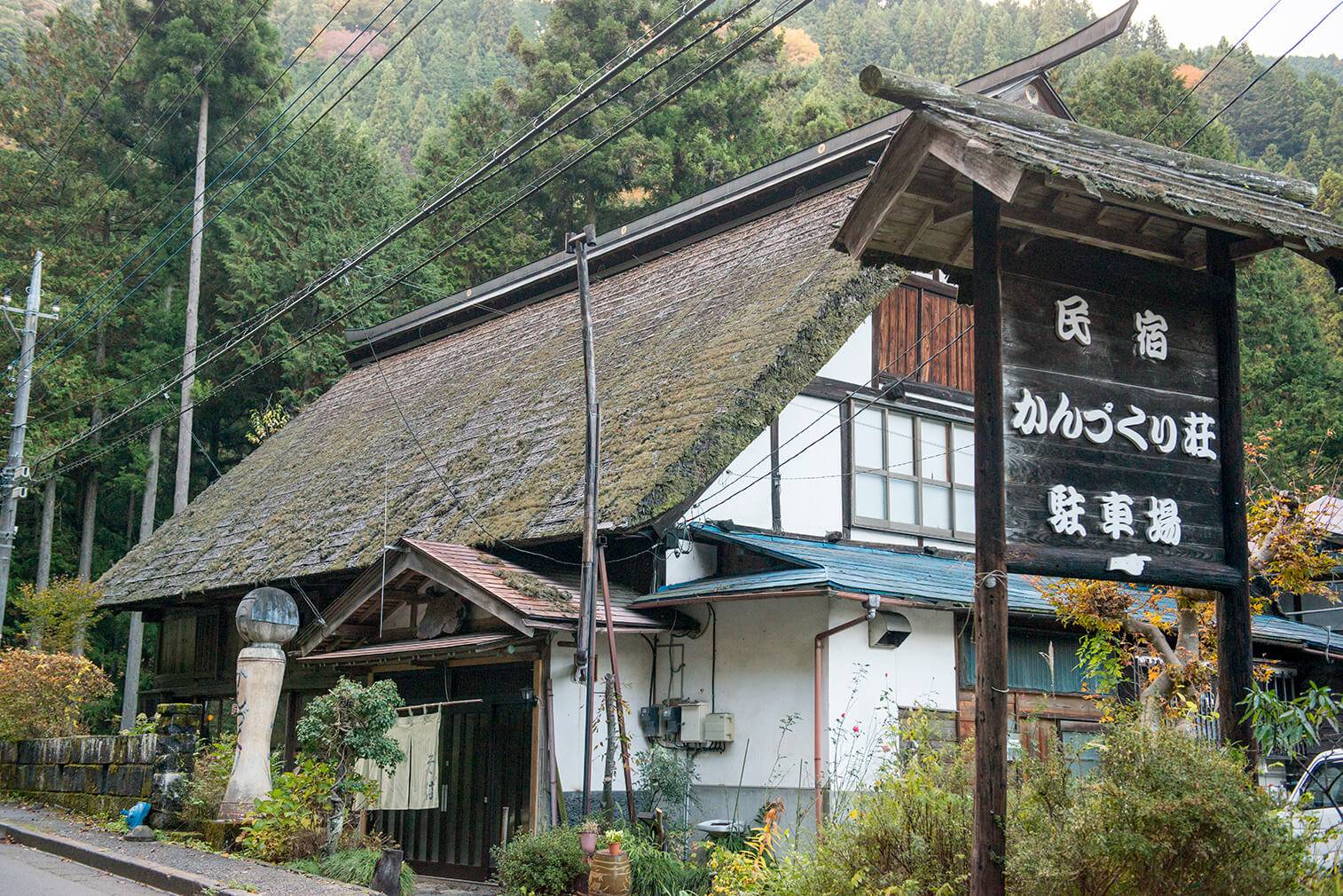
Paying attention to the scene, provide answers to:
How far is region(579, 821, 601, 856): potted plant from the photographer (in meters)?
9.69

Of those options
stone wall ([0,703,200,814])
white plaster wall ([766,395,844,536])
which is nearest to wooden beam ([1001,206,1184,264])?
white plaster wall ([766,395,844,536])

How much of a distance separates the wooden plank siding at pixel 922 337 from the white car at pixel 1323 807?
6.08 metres

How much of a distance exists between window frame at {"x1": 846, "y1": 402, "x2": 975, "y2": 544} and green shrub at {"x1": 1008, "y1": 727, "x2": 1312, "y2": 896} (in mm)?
8591

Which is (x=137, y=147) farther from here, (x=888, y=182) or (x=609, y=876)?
(x=888, y=182)

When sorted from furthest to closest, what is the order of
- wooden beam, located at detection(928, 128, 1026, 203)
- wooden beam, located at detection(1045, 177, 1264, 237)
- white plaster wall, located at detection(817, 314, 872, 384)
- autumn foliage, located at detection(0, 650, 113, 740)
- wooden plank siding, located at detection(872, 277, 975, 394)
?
autumn foliage, located at detection(0, 650, 113, 740)
wooden plank siding, located at detection(872, 277, 975, 394)
white plaster wall, located at detection(817, 314, 872, 384)
wooden beam, located at detection(1045, 177, 1264, 237)
wooden beam, located at detection(928, 128, 1026, 203)

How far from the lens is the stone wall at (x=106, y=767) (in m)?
12.4

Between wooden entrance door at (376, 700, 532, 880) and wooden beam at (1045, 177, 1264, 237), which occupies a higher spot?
wooden beam at (1045, 177, 1264, 237)

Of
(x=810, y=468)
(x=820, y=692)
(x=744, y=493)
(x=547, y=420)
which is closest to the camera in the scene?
(x=820, y=692)

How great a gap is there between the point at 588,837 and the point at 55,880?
467cm

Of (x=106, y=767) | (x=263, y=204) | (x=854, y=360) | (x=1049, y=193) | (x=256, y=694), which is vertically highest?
(x=263, y=204)

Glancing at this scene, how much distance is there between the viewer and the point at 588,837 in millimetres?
9695

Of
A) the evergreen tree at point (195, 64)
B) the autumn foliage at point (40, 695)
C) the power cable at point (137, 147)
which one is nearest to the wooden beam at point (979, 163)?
the autumn foliage at point (40, 695)

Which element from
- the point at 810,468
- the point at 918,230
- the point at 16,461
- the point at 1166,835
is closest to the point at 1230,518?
the point at 1166,835

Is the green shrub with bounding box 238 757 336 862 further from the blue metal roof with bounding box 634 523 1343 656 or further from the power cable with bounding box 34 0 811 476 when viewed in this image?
the power cable with bounding box 34 0 811 476
